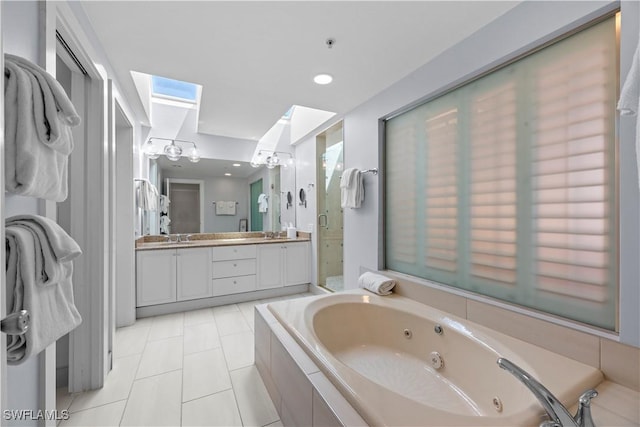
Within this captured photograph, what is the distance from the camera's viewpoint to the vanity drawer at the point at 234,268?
3258 millimetres

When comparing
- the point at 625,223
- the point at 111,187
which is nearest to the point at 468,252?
the point at 625,223

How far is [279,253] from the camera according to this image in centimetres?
366

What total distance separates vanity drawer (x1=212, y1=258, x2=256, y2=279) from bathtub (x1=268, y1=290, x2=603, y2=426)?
1587 millimetres

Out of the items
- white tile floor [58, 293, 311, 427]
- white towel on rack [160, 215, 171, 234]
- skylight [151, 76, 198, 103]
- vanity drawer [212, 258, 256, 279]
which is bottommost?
white tile floor [58, 293, 311, 427]

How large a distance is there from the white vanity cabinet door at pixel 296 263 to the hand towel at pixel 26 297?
2939 mm

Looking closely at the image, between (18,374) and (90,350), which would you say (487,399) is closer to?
(18,374)

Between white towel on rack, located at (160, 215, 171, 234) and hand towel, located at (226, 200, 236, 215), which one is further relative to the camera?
hand towel, located at (226, 200, 236, 215)

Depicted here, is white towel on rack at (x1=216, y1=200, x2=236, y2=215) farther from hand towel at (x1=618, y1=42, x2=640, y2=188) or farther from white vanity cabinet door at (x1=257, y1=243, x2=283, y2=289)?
hand towel at (x1=618, y1=42, x2=640, y2=188)

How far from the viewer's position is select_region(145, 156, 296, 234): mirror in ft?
11.3

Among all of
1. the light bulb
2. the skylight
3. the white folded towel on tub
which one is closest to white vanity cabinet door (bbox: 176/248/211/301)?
the light bulb

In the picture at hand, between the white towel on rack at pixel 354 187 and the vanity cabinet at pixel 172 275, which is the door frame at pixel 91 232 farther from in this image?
the white towel on rack at pixel 354 187

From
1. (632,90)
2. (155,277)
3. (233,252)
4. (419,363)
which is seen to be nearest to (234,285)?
(233,252)

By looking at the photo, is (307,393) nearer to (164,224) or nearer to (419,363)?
(419,363)

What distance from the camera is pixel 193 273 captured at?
Answer: 3.12 meters
